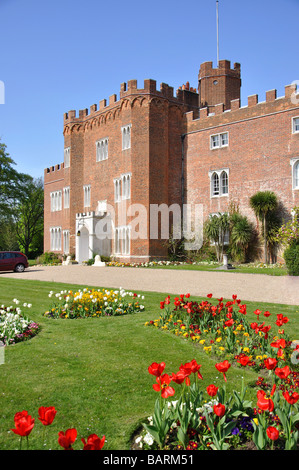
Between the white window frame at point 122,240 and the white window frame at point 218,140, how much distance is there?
7.93m

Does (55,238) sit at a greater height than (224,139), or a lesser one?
lesser

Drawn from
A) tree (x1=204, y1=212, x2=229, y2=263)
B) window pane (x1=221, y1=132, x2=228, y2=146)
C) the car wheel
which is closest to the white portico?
the car wheel

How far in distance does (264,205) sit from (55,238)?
2255 cm

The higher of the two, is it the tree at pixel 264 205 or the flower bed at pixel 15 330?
the tree at pixel 264 205

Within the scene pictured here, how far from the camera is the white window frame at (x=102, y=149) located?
104 ft

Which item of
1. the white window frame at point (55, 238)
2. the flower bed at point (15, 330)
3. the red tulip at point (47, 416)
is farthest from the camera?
the white window frame at point (55, 238)

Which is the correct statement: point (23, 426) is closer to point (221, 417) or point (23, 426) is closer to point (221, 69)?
point (221, 417)

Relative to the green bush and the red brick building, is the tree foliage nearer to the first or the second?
the red brick building


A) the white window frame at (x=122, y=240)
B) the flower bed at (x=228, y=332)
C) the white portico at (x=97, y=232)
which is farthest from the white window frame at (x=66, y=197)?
the flower bed at (x=228, y=332)

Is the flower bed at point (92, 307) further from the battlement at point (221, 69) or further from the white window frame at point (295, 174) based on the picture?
the battlement at point (221, 69)

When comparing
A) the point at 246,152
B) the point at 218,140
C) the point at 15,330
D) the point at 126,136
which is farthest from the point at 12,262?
the point at 15,330

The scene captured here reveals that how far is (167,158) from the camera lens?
28031mm

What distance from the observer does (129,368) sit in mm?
5145
